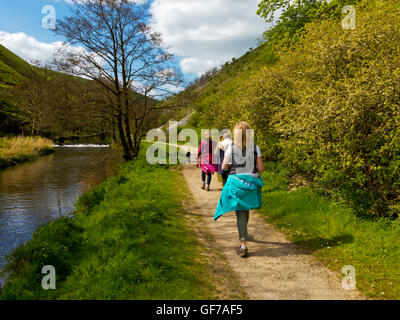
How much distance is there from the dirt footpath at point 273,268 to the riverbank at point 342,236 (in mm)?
308

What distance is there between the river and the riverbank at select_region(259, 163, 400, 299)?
7.72m

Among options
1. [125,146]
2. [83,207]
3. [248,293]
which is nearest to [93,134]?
[125,146]

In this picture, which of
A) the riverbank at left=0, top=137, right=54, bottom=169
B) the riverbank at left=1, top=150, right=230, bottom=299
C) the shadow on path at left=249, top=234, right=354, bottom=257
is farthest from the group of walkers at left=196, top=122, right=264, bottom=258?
the riverbank at left=0, top=137, right=54, bottom=169

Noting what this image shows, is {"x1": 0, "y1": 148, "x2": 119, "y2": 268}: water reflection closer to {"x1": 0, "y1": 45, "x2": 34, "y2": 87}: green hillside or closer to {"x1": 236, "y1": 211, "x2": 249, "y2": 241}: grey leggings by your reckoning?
{"x1": 236, "y1": 211, "x2": 249, "y2": 241}: grey leggings

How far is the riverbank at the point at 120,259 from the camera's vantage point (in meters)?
4.25

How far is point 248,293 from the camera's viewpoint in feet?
13.3

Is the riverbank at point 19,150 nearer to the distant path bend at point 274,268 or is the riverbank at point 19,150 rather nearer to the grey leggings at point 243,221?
the distant path bend at point 274,268

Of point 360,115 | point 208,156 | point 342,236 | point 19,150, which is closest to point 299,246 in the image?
point 342,236

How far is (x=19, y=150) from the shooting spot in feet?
91.0

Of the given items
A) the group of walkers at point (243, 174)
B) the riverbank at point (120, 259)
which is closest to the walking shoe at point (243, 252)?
the group of walkers at point (243, 174)

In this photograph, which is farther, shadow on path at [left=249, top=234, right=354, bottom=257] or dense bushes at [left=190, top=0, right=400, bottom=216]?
dense bushes at [left=190, top=0, right=400, bottom=216]

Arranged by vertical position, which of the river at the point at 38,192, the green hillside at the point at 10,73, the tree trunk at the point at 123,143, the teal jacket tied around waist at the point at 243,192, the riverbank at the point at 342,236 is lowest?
the river at the point at 38,192

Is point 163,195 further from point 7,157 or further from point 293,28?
point 7,157

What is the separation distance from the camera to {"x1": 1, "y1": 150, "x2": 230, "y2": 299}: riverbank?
425 cm
